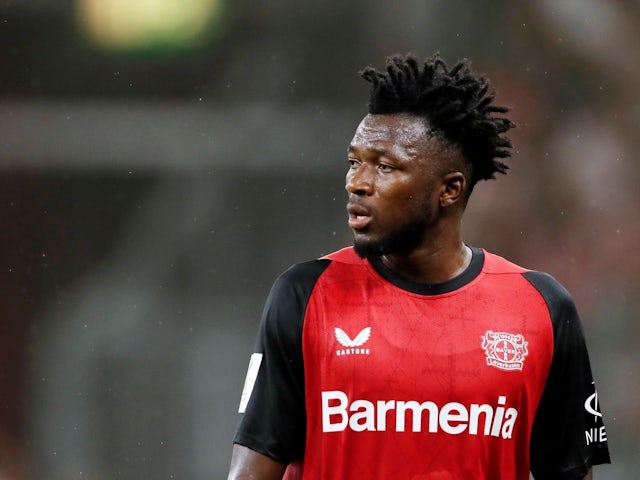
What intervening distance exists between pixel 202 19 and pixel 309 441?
3.32m

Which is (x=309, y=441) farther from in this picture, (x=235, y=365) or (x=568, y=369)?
(x=235, y=365)

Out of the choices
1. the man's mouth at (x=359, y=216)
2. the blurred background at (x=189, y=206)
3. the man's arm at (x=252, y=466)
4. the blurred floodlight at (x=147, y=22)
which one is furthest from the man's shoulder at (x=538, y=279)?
the blurred floodlight at (x=147, y=22)

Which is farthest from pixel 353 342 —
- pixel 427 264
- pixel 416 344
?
pixel 427 264

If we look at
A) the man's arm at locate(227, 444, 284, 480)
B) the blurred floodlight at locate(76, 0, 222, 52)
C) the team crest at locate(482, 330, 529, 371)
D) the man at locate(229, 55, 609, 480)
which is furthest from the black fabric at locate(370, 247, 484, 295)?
the blurred floodlight at locate(76, 0, 222, 52)

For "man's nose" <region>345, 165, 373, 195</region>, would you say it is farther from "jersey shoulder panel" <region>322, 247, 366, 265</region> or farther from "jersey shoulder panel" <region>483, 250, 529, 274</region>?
"jersey shoulder panel" <region>483, 250, 529, 274</region>

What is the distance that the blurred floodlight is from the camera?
18.0 ft

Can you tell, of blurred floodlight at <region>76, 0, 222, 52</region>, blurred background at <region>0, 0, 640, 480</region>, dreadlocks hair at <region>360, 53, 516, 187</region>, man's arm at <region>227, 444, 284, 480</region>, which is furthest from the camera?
blurred floodlight at <region>76, 0, 222, 52</region>

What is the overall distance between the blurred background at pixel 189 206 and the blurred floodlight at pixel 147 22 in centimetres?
1

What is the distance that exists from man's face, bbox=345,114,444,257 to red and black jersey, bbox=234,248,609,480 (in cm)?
13

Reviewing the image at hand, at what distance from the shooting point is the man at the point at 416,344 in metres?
2.63

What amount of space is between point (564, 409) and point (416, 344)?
393 millimetres

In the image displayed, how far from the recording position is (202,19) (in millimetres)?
5566

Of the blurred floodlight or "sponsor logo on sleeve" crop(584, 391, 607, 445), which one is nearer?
"sponsor logo on sleeve" crop(584, 391, 607, 445)

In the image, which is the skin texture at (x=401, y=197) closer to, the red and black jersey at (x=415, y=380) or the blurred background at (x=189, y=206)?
the red and black jersey at (x=415, y=380)
